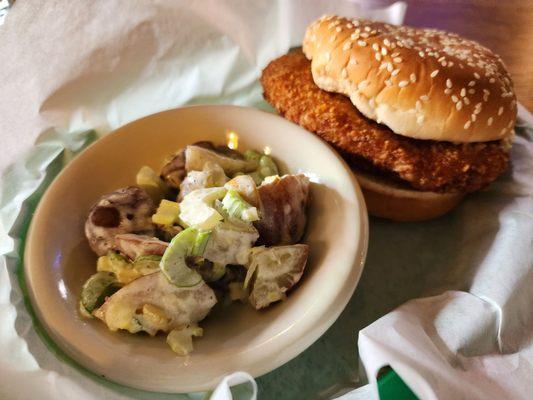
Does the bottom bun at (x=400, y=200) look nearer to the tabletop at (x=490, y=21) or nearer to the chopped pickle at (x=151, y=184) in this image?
the chopped pickle at (x=151, y=184)

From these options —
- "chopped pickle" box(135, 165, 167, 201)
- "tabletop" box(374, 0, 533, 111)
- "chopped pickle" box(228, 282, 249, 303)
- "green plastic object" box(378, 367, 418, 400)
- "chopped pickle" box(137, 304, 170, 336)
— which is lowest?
"green plastic object" box(378, 367, 418, 400)

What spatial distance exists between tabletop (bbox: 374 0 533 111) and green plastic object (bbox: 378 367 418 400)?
1507mm

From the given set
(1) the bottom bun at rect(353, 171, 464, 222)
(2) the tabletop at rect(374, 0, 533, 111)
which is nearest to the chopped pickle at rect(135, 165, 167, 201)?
(1) the bottom bun at rect(353, 171, 464, 222)

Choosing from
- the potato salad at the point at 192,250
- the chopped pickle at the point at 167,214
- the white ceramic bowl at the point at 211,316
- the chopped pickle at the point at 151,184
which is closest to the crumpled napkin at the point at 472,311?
the white ceramic bowl at the point at 211,316

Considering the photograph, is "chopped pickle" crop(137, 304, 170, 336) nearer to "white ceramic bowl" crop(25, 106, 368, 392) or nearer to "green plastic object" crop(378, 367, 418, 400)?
"white ceramic bowl" crop(25, 106, 368, 392)

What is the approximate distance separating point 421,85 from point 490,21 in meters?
1.18

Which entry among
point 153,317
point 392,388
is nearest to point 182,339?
point 153,317

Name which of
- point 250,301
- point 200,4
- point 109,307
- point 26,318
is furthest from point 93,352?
point 200,4

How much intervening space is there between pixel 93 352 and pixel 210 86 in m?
1.10

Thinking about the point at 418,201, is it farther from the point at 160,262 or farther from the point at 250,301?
the point at 160,262

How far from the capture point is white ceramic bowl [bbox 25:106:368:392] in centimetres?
97

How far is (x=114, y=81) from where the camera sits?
5.71 ft

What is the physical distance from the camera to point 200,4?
1.79 m

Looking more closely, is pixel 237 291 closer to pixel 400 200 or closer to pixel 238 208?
pixel 238 208
